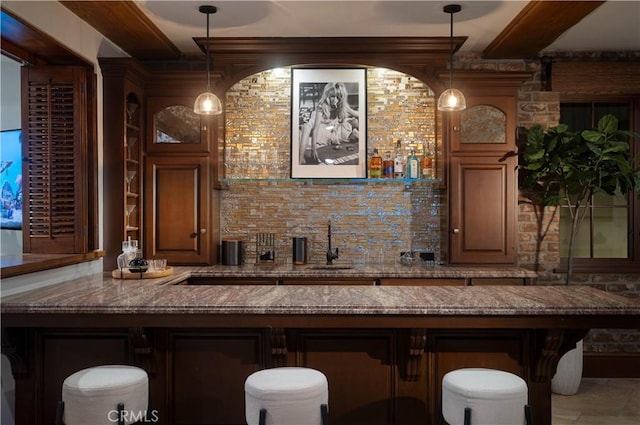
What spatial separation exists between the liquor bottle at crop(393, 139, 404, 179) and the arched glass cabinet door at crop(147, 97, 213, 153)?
1.61 meters

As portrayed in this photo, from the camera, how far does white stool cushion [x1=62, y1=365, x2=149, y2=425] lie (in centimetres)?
214

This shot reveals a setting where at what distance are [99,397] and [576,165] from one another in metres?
3.68

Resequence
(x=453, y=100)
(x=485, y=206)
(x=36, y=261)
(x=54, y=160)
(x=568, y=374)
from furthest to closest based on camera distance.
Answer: (x=485, y=206) → (x=568, y=374) → (x=54, y=160) → (x=453, y=100) → (x=36, y=261)

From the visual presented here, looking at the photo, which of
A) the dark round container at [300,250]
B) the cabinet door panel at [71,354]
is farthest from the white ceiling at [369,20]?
the cabinet door panel at [71,354]

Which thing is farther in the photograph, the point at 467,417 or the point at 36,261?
the point at 36,261

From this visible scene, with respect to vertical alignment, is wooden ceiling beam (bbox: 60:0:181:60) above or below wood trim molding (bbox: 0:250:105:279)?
above

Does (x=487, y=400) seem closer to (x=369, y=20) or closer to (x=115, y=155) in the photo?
(x=369, y=20)

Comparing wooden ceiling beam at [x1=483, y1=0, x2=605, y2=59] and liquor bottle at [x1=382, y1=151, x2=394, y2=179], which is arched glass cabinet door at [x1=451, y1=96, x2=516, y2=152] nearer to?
wooden ceiling beam at [x1=483, y1=0, x2=605, y2=59]

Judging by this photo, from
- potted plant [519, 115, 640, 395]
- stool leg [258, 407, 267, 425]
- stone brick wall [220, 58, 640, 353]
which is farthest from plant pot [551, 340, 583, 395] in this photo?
stool leg [258, 407, 267, 425]

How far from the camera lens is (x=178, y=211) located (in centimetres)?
430

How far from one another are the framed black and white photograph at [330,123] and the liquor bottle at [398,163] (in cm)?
27

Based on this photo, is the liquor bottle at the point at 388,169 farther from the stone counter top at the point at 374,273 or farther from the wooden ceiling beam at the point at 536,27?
the wooden ceiling beam at the point at 536,27

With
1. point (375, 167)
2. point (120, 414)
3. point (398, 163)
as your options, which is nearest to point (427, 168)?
point (398, 163)

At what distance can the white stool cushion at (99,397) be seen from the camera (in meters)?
2.14
